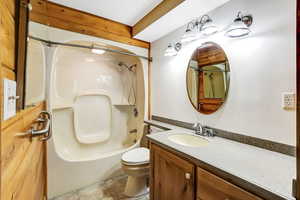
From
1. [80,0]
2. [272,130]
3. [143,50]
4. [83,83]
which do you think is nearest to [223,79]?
[272,130]

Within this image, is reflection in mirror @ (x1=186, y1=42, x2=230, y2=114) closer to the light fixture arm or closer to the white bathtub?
the light fixture arm

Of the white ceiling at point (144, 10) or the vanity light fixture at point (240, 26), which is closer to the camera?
the vanity light fixture at point (240, 26)

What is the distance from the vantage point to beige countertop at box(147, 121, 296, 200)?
666 mm

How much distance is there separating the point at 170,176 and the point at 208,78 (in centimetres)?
109

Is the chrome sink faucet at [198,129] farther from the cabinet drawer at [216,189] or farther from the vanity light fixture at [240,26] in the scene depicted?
the vanity light fixture at [240,26]

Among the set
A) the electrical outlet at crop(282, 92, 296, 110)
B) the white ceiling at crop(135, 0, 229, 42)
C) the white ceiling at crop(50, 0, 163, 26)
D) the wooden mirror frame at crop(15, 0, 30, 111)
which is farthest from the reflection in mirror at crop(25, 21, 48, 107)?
the electrical outlet at crop(282, 92, 296, 110)

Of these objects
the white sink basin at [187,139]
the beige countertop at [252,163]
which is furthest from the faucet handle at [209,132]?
the beige countertop at [252,163]

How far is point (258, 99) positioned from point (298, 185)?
0.87 m

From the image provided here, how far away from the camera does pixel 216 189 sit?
833mm

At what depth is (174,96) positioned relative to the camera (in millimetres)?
1960

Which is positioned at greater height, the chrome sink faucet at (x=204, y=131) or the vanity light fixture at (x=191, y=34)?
the vanity light fixture at (x=191, y=34)

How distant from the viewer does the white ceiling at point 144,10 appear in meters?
1.41

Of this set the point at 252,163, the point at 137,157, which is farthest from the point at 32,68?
the point at 252,163

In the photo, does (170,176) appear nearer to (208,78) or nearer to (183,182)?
(183,182)
